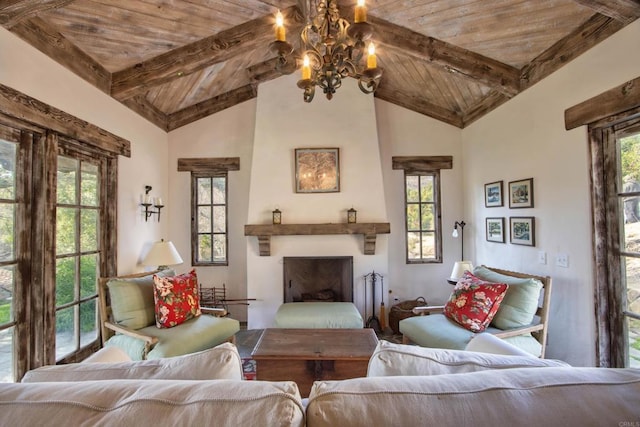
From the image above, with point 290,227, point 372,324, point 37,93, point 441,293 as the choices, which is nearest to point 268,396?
point 37,93

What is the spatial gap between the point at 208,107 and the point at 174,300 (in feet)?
9.13

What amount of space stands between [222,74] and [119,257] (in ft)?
7.93

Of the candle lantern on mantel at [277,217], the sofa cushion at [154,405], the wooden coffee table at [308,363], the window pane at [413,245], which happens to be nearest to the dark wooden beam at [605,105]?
the window pane at [413,245]

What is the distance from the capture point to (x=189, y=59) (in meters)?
2.91

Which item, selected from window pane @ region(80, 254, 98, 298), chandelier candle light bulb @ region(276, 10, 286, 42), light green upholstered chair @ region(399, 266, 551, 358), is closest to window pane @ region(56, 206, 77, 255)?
window pane @ region(80, 254, 98, 298)

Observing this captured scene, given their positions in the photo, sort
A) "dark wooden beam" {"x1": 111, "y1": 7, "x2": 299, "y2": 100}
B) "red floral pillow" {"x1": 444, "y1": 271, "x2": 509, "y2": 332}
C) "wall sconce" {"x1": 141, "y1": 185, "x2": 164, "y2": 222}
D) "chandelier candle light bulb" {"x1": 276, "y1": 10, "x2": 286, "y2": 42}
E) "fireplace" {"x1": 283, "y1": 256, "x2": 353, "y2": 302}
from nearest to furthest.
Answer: "chandelier candle light bulb" {"x1": 276, "y1": 10, "x2": 286, "y2": 42}, "red floral pillow" {"x1": 444, "y1": 271, "x2": 509, "y2": 332}, "dark wooden beam" {"x1": 111, "y1": 7, "x2": 299, "y2": 100}, "wall sconce" {"x1": 141, "y1": 185, "x2": 164, "y2": 222}, "fireplace" {"x1": 283, "y1": 256, "x2": 353, "y2": 302}

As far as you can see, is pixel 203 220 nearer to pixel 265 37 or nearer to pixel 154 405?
pixel 265 37

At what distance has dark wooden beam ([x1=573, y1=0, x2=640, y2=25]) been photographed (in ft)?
6.05

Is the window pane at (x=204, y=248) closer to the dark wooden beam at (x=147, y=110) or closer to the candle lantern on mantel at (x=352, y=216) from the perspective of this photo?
the dark wooden beam at (x=147, y=110)

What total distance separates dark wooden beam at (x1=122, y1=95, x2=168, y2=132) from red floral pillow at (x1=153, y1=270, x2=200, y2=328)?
201 centimetres

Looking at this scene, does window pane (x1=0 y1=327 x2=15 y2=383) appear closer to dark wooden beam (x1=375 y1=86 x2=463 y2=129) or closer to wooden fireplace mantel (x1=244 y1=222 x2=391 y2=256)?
wooden fireplace mantel (x1=244 y1=222 x2=391 y2=256)

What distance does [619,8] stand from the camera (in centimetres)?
187

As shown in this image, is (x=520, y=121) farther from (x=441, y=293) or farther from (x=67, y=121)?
(x=67, y=121)

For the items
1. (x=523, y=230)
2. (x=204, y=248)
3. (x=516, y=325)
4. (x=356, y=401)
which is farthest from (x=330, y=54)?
(x=204, y=248)
